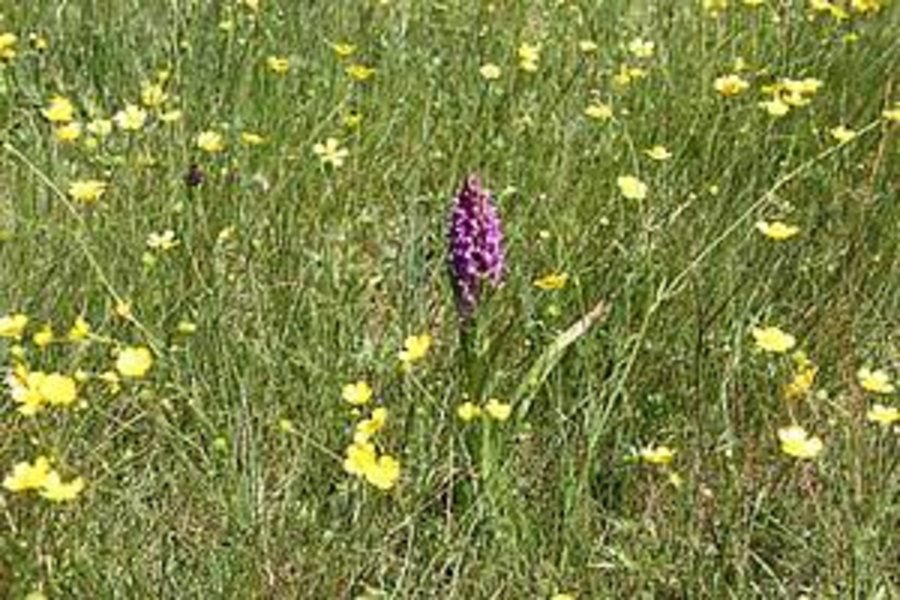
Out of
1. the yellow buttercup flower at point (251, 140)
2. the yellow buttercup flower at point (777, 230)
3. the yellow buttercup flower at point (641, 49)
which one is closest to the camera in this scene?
the yellow buttercup flower at point (777, 230)

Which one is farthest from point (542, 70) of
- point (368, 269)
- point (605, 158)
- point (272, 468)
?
point (272, 468)

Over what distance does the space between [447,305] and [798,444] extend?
2.26 feet

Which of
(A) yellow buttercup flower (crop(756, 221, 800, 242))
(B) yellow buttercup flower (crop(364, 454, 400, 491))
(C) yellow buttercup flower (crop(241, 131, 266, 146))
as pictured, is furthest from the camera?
(C) yellow buttercup flower (crop(241, 131, 266, 146))

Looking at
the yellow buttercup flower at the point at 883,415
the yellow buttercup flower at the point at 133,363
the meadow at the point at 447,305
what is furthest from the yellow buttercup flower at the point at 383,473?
the yellow buttercup flower at the point at 883,415

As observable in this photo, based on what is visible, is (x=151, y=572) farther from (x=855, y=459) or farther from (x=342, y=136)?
(x=342, y=136)

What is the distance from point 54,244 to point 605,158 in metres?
0.94

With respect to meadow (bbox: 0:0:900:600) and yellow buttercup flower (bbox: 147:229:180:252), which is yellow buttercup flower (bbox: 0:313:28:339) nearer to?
meadow (bbox: 0:0:900:600)

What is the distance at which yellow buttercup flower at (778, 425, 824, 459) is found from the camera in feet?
5.78

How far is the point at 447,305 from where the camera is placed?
231cm

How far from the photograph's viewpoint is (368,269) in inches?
98.0

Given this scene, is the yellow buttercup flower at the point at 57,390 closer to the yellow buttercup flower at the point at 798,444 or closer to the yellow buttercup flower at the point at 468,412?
the yellow buttercup flower at the point at 468,412

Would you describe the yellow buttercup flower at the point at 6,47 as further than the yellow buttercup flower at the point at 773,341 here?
Yes

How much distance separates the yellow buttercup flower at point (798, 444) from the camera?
1.76 m

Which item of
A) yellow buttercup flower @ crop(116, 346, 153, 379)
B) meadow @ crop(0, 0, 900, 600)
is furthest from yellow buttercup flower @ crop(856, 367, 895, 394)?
yellow buttercup flower @ crop(116, 346, 153, 379)
